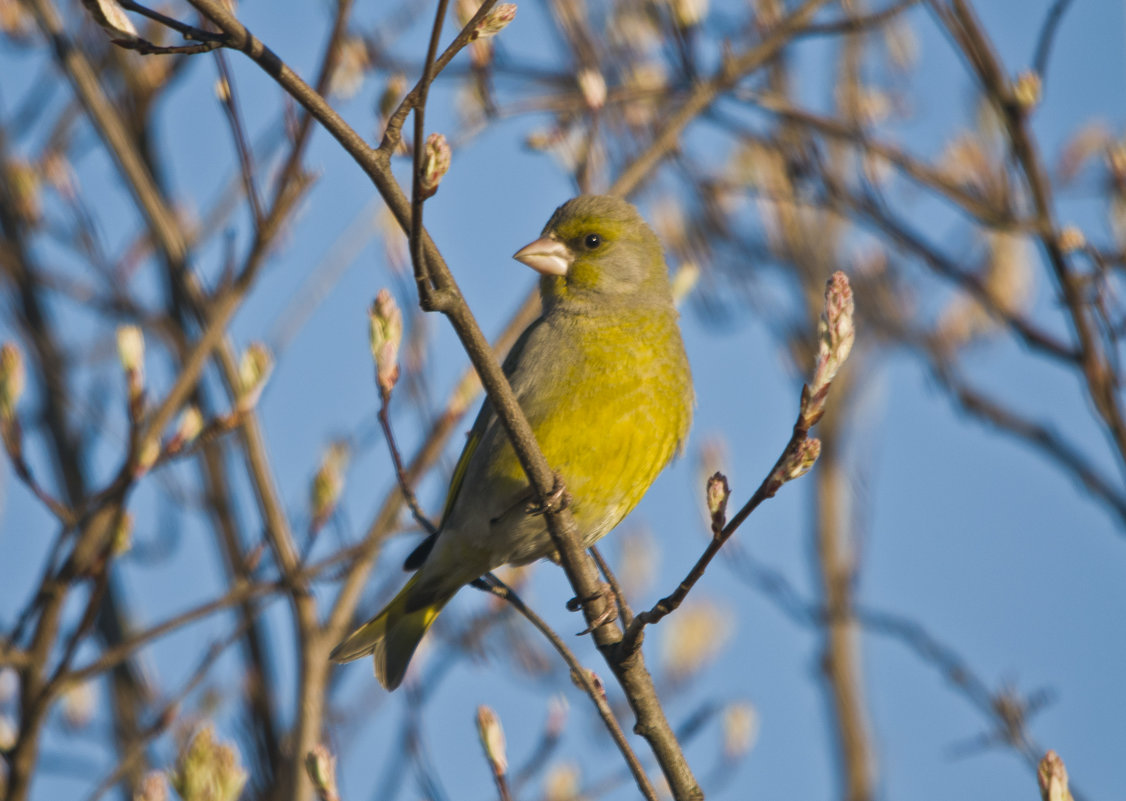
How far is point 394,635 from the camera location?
458 centimetres

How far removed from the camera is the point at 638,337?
433 centimetres

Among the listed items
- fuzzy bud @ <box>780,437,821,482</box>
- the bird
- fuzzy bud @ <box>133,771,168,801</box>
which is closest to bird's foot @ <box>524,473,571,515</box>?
the bird

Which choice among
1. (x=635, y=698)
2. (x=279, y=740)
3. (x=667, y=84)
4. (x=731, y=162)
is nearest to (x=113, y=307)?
(x=279, y=740)

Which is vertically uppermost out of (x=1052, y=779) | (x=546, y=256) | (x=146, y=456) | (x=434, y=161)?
(x=546, y=256)

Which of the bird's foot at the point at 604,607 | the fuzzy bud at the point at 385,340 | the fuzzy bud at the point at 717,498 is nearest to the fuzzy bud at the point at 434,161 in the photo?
the fuzzy bud at the point at 385,340

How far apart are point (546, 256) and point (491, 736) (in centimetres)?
195

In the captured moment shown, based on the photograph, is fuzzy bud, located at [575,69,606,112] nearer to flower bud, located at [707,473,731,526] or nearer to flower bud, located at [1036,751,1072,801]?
flower bud, located at [707,473,731,526]

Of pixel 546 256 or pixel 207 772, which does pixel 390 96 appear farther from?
pixel 207 772

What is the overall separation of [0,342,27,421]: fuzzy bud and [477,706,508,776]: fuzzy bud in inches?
74.5

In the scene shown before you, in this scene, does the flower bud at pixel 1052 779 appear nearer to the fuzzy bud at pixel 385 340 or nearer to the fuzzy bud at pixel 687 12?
the fuzzy bud at pixel 385 340

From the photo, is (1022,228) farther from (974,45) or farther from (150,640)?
(150,640)

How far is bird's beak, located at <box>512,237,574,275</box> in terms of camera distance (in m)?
4.53

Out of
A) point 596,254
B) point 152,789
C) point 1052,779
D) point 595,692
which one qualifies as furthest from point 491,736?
point 596,254

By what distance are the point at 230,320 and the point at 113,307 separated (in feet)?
6.68
